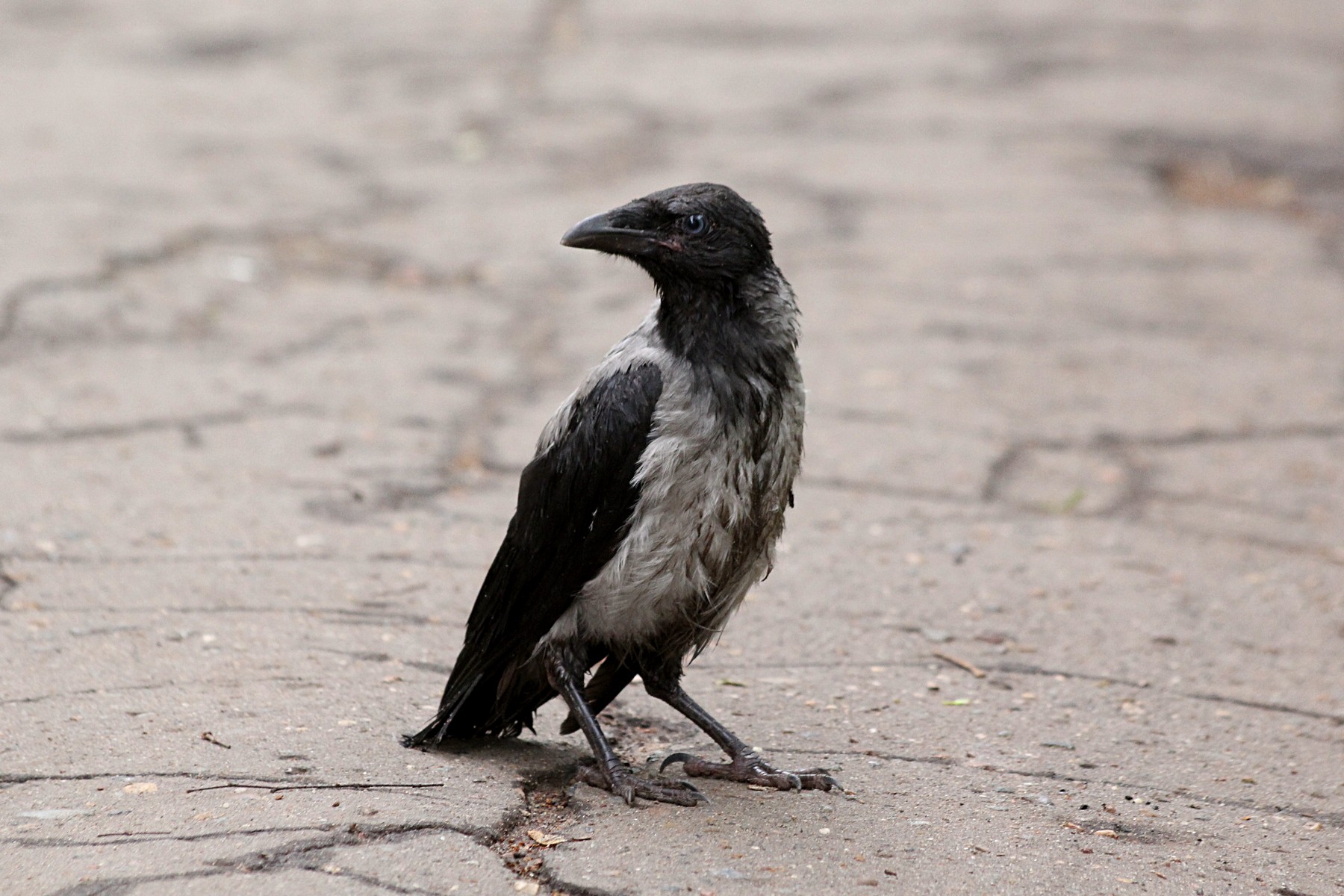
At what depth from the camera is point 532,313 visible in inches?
257

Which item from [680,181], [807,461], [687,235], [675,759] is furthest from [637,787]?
[680,181]

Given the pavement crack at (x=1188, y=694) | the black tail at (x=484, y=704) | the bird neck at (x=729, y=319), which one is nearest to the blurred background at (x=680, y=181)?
the pavement crack at (x=1188, y=694)

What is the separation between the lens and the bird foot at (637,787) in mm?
3096

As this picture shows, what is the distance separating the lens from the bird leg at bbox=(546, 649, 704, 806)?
310 centimetres

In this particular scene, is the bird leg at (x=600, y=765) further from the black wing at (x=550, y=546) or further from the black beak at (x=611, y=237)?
the black beak at (x=611, y=237)

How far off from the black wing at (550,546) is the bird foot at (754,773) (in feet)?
1.16

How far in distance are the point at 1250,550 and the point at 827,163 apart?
4.32 metres

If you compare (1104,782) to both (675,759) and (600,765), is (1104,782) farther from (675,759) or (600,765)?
(600,765)

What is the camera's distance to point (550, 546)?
3234mm

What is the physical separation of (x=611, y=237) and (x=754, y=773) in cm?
119

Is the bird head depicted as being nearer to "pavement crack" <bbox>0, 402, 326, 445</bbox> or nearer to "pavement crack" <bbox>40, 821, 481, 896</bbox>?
"pavement crack" <bbox>40, 821, 481, 896</bbox>

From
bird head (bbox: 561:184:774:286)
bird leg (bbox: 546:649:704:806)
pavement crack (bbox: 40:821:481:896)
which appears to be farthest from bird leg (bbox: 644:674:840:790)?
bird head (bbox: 561:184:774:286)

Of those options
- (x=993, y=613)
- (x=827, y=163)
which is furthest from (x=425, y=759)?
(x=827, y=163)

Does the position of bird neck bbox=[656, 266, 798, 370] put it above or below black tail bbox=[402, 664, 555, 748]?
above
